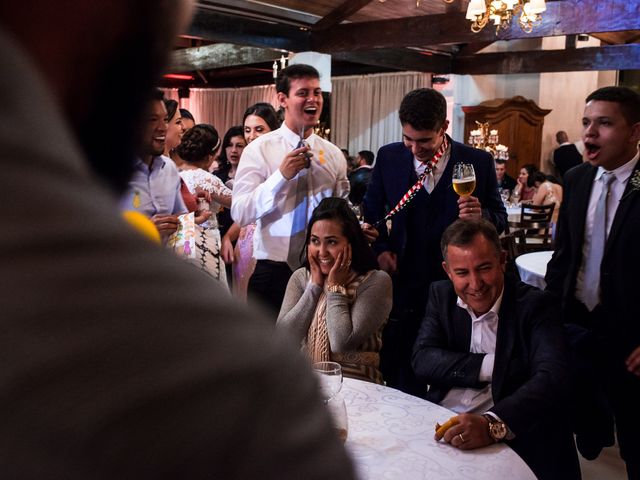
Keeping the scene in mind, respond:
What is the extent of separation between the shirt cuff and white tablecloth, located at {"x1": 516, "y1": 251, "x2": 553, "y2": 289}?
1.22 metres

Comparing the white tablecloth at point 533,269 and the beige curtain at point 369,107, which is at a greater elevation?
→ the beige curtain at point 369,107

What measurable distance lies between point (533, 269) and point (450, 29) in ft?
19.0

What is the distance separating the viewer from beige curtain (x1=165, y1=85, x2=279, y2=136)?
50.0 ft

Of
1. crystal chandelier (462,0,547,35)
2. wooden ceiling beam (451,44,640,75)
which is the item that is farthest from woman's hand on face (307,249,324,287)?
wooden ceiling beam (451,44,640,75)

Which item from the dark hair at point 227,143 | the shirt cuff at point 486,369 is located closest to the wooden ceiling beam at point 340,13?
the dark hair at point 227,143

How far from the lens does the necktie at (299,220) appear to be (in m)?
3.10

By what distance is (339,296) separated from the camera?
2662 mm

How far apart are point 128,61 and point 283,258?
113 inches

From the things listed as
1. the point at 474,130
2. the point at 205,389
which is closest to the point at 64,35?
the point at 205,389

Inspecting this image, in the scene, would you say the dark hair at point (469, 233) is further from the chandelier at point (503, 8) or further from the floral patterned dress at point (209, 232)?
the chandelier at point (503, 8)

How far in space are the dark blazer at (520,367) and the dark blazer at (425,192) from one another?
629 mm

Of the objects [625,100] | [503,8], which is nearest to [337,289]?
[625,100]

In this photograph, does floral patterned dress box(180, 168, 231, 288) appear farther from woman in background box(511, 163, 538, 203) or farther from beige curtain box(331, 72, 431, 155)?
beige curtain box(331, 72, 431, 155)

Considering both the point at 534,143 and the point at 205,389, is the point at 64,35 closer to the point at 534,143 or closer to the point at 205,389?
the point at 205,389
